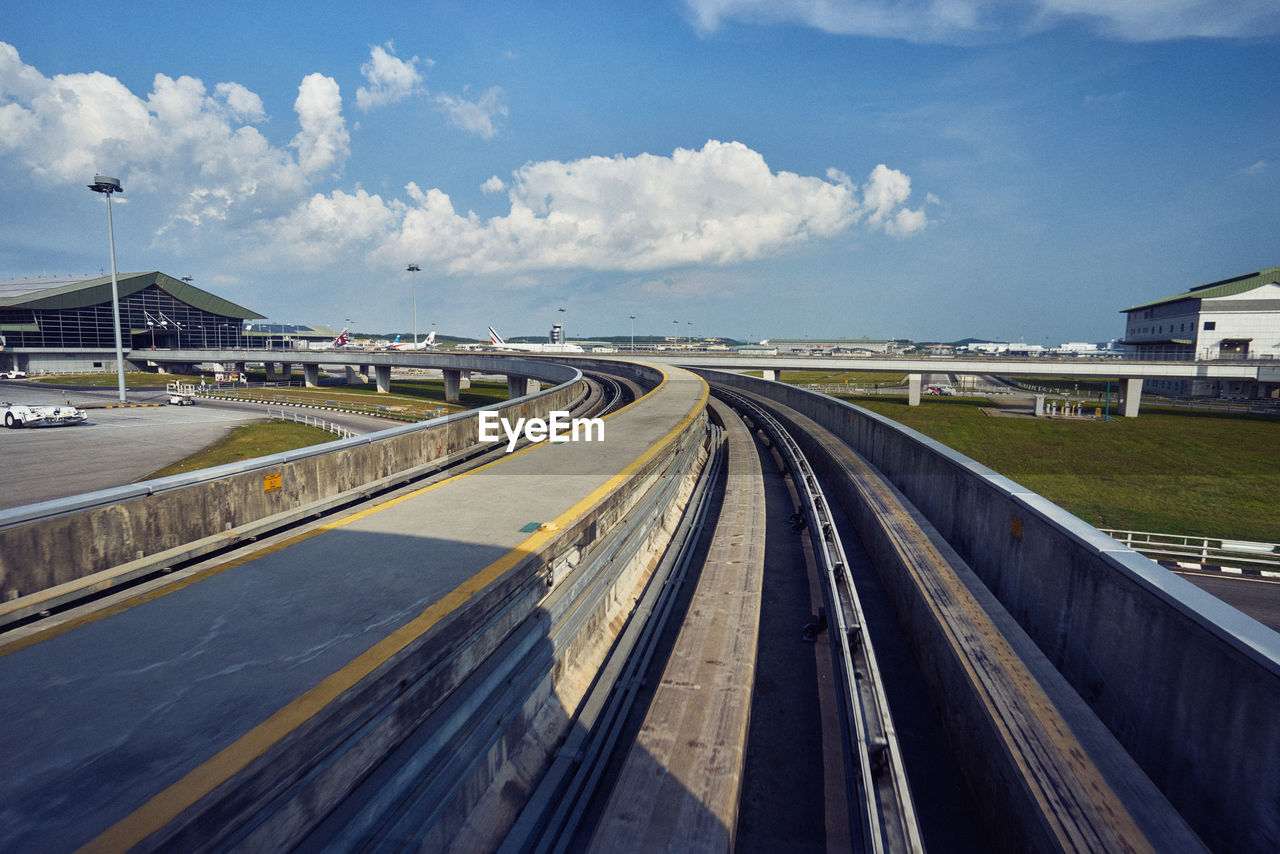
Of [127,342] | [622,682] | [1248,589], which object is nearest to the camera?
[622,682]

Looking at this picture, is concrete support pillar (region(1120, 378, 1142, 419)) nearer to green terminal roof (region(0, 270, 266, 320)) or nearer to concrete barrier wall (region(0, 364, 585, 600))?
concrete barrier wall (region(0, 364, 585, 600))

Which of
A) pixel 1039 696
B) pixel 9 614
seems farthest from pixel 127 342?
pixel 1039 696

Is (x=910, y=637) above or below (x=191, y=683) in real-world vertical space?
below

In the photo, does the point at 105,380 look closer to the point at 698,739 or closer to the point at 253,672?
the point at 253,672

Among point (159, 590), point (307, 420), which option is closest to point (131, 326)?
point (307, 420)

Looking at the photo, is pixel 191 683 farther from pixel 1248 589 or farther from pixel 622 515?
pixel 1248 589

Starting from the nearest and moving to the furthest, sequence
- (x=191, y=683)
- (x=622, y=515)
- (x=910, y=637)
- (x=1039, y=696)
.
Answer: (x=191, y=683), (x=1039, y=696), (x=910, y=637), (x=622, y=515)

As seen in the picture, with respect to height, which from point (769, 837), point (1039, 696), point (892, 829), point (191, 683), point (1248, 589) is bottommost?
point (1248, 589)
